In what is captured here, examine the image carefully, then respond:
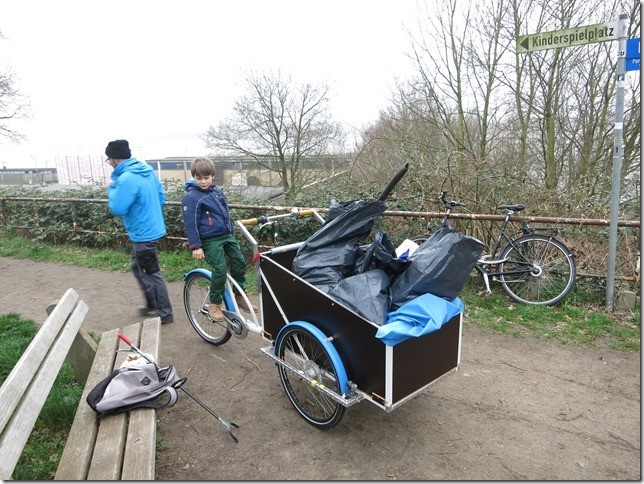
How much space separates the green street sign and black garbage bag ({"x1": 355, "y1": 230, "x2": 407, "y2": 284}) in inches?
121

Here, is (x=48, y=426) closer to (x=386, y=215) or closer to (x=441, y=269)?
(x=441, y=269)

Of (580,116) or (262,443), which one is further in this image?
(580,116)

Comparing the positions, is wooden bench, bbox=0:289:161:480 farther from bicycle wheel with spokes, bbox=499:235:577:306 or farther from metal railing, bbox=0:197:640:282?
bicycle wheel with spokes, bbox=499:235:577:306

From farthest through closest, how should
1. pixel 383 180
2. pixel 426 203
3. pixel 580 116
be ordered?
pixel 580 116, pixel 383 180, pixel 426 203

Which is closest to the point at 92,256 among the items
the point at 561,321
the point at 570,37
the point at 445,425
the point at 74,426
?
the point at 74,426

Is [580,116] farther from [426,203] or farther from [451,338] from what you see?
[451,338]

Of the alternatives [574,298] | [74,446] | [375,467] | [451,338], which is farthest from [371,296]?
[574,298]

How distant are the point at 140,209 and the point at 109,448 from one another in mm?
2686

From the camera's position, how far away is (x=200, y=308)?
418 cm

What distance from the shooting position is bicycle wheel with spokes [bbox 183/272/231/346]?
4.14 metres

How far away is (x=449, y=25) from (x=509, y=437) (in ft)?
30.2

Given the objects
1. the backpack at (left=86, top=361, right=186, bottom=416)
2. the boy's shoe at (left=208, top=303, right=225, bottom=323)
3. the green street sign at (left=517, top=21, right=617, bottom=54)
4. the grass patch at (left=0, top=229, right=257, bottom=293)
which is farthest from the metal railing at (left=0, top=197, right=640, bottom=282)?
the backpack at (left=86, top=361, right=186, bottom=416)

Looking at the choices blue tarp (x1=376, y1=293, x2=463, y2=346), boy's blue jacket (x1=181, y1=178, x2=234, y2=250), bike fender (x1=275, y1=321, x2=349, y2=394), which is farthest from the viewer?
boy's blue jacket (x1=181, y1=178, x2=234, y2=250)

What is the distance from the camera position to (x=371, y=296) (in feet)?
8.30
